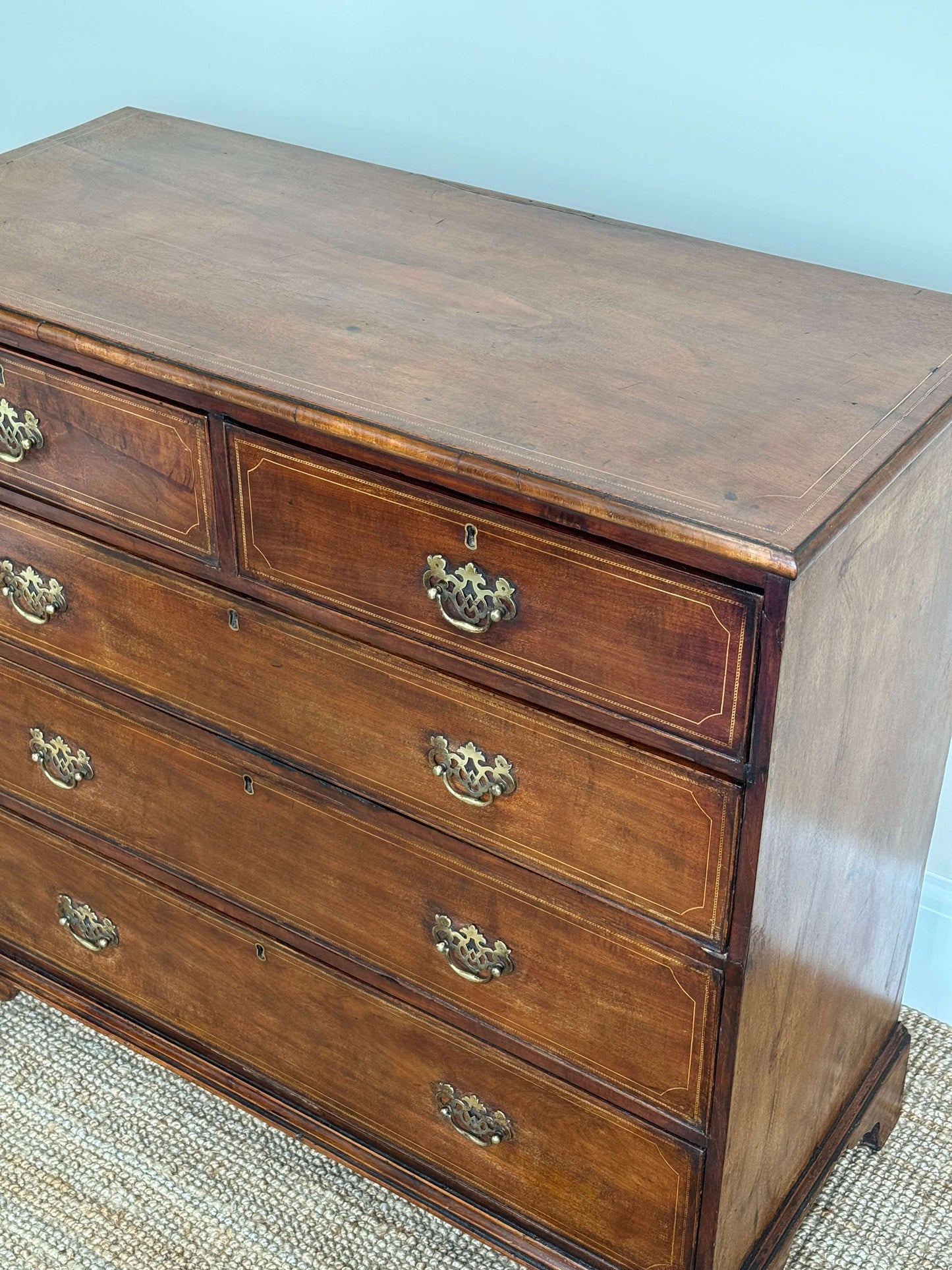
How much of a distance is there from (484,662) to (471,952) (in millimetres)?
352

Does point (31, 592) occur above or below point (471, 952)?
above

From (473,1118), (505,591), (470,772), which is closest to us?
(505,591)

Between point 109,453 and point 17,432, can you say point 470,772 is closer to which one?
point 109,453

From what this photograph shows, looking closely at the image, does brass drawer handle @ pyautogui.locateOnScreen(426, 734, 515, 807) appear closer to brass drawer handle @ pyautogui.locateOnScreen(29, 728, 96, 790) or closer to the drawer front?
the drawer front

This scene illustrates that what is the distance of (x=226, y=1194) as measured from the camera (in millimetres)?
1887

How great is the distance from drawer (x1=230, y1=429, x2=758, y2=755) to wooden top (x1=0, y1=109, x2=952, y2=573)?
0.18ft

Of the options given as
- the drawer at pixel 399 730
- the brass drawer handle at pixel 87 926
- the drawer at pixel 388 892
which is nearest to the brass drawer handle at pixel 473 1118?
the drawer at pixel 388 892

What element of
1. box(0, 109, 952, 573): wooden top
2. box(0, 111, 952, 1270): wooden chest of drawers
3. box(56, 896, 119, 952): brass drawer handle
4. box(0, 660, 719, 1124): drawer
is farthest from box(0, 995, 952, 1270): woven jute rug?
box(0, 109, 952, 573): wooden top

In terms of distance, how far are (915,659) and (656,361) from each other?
1.34 feet

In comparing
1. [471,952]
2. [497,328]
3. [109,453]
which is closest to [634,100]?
[497,328]

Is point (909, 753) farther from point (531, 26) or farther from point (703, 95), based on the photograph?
point (531, 26)

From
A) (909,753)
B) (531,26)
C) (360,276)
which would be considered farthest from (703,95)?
(909,753)

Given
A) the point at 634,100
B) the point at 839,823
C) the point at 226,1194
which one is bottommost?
the point at 226,1194

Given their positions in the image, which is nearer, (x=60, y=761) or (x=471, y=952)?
(x=471, y=952)
